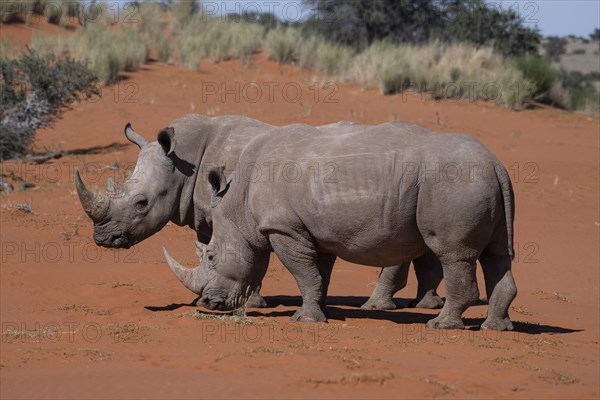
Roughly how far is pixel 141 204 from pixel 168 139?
2.37ft

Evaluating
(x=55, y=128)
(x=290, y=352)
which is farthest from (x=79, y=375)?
(x=55, y=128)

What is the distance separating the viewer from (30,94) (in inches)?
851

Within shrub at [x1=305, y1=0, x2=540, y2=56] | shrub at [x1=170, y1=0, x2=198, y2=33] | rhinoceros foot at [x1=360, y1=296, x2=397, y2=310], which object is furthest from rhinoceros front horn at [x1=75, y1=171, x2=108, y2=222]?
shrub at [x1=170, y1=0, x2=198, y2=33]

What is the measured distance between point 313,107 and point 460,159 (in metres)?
14.9

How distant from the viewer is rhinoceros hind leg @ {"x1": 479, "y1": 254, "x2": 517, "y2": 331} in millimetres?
9836

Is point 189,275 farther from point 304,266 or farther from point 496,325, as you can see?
point 496,325

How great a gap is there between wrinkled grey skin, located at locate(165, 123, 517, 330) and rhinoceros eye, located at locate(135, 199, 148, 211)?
2.89ft

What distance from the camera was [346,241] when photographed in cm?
975

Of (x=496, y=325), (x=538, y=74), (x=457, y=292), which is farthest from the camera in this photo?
(x=538, y=74)

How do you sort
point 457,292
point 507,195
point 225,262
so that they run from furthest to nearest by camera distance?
point 225,262
point 457,292
point 507,195

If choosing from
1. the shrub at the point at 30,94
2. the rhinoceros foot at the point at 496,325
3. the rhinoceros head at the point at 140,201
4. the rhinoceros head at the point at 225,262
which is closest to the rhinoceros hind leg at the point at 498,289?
the rhinoceros foot at the point at 496,325

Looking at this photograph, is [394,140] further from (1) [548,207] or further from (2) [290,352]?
(1) [548,207]

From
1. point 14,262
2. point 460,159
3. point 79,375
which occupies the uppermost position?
point 460,159

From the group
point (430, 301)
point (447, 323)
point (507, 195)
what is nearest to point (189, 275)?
point (447, 323)
